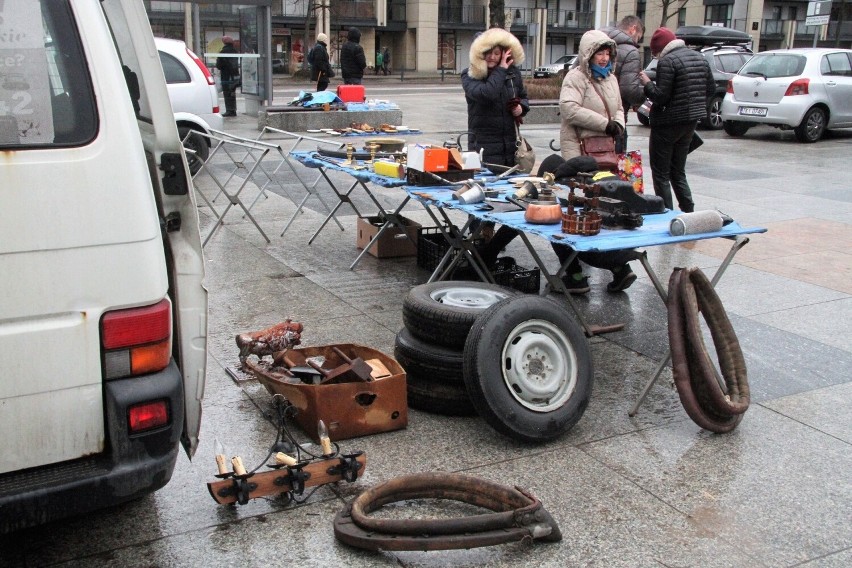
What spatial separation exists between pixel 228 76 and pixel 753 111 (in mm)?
10696

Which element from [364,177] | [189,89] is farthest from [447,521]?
[189,89]

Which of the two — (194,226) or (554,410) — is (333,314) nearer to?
(554,410)

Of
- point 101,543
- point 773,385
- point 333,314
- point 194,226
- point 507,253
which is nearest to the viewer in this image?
point 194,226

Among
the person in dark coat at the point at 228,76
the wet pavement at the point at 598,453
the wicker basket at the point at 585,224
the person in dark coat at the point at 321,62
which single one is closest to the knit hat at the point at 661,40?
the wet pavement at the point at 598,453

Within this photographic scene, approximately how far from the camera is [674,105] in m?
8.39

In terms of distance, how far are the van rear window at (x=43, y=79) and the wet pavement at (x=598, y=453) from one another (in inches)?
62.5

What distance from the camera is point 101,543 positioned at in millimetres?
3426

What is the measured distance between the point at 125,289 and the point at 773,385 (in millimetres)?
3778

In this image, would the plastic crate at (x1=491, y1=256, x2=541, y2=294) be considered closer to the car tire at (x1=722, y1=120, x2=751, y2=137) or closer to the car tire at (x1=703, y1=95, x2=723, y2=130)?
the car tire at (x1=722, y1=120, x2=751, y2=137)

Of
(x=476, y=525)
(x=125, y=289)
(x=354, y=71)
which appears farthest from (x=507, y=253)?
(x=354, y=71)

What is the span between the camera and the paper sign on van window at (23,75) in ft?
8.86

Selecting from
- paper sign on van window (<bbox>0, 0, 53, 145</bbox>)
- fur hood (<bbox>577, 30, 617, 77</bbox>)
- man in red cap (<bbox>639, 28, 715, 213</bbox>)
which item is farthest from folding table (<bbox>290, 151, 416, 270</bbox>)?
paper sign on van window (<bbox>0, 0, 53, 145</bbox>)

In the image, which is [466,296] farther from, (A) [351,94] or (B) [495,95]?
(A) [351,94]

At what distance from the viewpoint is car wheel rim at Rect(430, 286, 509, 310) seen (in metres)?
4.81
